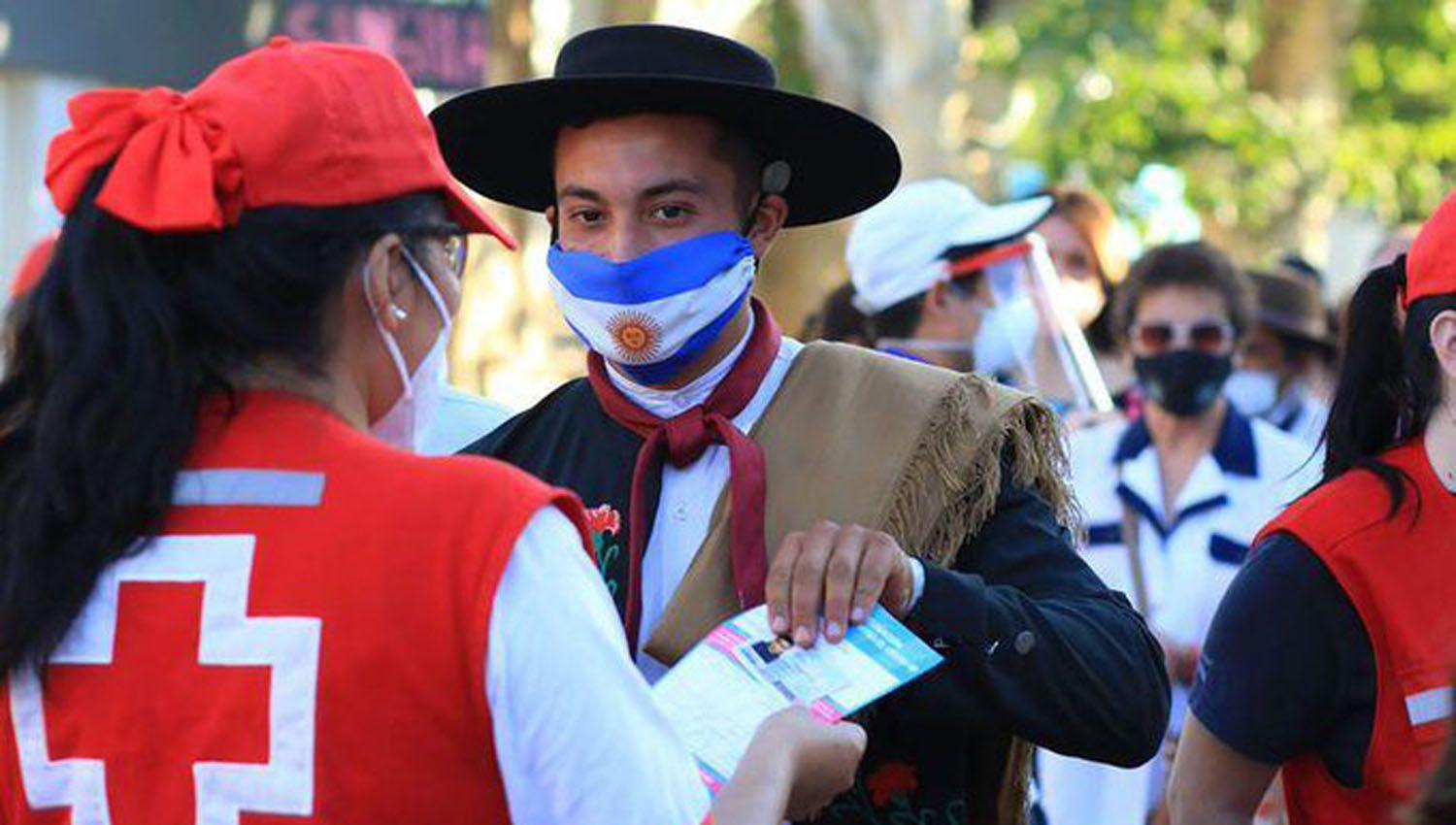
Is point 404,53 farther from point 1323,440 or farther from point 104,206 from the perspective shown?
point 104,206

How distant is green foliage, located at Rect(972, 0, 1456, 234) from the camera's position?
17188 mm

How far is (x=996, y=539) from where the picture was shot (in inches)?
131

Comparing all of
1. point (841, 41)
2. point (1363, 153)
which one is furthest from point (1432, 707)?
point (1363, 153)

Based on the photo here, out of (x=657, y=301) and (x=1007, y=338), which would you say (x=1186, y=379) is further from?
(x=657, y=301)

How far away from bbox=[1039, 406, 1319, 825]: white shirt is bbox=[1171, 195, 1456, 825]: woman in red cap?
97.0 inches

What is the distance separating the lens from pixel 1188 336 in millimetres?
6582

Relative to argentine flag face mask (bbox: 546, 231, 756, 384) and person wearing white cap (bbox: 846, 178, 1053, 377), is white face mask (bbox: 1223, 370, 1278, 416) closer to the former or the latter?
person wearing white cap (bbox: 846, 178, 1053, 377)

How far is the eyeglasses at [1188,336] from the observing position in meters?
6.57

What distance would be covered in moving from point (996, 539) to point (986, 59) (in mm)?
14381

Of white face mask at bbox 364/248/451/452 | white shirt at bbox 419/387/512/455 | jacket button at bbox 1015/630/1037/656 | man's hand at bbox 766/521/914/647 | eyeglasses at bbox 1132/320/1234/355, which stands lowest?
eyeglasses at bbox 1132/320/1234/355

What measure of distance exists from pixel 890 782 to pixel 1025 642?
30 cm

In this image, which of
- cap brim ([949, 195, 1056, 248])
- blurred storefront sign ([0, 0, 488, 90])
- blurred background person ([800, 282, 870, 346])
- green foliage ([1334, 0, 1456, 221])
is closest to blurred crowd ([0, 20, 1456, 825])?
blurred background person ([800, 282, 870, 346])

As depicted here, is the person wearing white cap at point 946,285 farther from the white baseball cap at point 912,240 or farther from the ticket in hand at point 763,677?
the ticket in hand at point 763,677

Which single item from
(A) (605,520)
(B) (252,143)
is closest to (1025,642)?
(A) (605,520)
